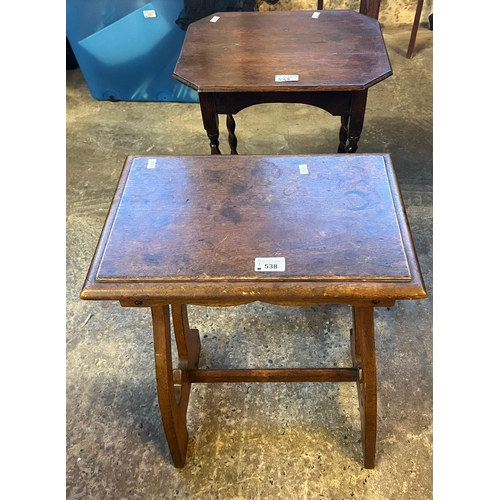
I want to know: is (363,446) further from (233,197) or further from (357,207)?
(233,197)

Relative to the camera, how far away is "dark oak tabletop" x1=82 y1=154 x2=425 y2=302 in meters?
1.19

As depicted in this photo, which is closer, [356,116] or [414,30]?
[356,116]

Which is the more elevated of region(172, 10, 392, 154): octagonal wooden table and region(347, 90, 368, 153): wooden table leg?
region(172, 10, 392, 154): octagonal wooden table

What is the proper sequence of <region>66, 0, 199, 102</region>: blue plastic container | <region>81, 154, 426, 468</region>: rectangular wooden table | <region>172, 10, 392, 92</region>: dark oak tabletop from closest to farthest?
<region>81, 154, 426, 468</region>: rectangular wooden table < <region>172, 10, 392, 92</region>: dark oak tabletop < <region>66, 0, 199, 102</region>: blue plastic container

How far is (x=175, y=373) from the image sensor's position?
66.9 inches

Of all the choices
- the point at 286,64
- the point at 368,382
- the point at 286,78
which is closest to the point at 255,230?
the point at 368,382

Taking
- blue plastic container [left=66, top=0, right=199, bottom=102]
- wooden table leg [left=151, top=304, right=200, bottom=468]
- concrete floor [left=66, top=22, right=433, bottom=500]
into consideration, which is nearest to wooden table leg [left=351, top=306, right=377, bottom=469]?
concrete floor [left=66, top=22, right=433, bottom=500]

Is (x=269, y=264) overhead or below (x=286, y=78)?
below

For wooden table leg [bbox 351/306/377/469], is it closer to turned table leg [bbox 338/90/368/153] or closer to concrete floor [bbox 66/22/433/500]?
concrete floor [bbox 66/22/433/500]

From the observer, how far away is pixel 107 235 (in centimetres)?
134

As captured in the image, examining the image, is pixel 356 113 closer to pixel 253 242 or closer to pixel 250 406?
pixel 253 242

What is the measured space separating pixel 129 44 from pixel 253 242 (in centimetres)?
258

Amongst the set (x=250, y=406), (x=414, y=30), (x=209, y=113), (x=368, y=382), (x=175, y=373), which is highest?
(x=209, y=113)

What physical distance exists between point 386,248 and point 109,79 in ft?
9.75
